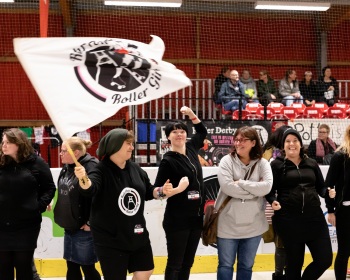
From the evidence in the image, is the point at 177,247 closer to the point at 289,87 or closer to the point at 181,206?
the point at 181,206

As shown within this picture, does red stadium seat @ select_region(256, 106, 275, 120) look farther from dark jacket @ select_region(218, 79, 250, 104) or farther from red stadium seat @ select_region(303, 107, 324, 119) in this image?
red stadium seat @ select_region(303, 107, 324, 119)

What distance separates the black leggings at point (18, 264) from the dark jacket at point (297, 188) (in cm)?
214

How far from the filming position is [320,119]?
1185 centimetres

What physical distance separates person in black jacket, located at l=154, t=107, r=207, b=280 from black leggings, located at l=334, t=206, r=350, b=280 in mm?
1285

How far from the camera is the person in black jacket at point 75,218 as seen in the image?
4914 mm

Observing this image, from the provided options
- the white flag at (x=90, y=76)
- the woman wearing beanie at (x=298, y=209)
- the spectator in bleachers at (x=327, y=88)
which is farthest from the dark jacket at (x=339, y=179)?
the spectator in bleachers at (x=327, y=88)

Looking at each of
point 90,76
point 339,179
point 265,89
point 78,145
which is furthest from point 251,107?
point 90,76

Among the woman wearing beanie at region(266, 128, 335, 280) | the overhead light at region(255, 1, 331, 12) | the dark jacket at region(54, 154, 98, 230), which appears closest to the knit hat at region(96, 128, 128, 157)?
the dark jacket at region(54, 154, 98, 230)

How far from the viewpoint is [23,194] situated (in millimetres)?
4746

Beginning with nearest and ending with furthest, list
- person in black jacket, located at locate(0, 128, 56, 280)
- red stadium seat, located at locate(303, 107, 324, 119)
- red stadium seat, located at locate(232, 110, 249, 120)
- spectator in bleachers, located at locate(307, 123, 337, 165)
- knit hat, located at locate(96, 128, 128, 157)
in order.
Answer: knit hat, located at locate(96, 128, 128, 157)
person in black jacket, located at locate(0, 128, 56, 280)
spectator in bleachers, located at locate(307, 123, 337, 165)
red stadium seat, located at locate(232, 110, 249, 120)
red stadium seat, located at locate(303, 107, 324, 119)

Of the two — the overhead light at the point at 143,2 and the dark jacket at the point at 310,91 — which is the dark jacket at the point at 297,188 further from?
the overhead light at the point at 143,2

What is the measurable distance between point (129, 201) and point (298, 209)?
166 centimetres

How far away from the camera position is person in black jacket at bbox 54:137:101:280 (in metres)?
4.91

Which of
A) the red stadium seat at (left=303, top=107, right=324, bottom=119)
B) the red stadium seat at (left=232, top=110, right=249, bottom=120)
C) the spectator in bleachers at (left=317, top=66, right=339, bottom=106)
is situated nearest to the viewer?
the red stadium seat at (left=232, top=110, right=249, bottom=120)
